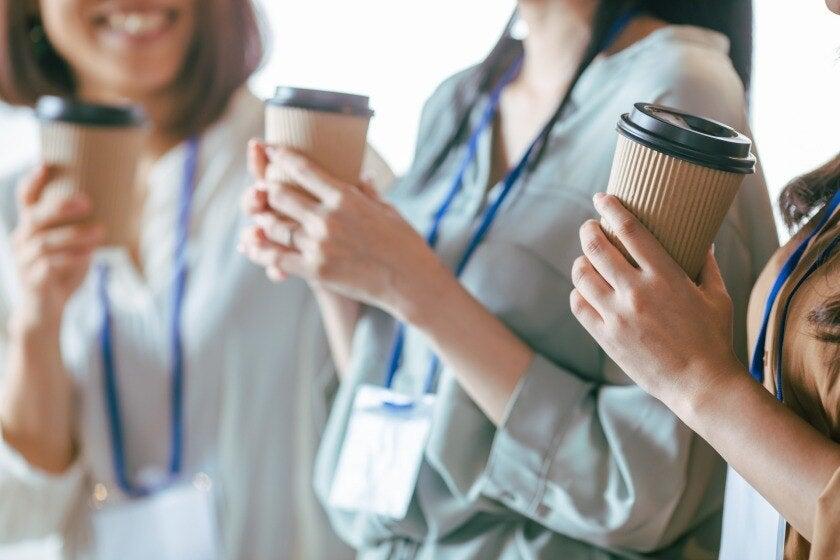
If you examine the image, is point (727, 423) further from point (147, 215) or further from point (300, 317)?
point (147, 215)

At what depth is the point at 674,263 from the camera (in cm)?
64

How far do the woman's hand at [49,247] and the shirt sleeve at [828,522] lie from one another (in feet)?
2.97

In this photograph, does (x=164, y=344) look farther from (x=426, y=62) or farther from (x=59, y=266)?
(x=426, y=62)

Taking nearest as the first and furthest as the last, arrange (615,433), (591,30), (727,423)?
(727,423) < (615,433) < (591,30)

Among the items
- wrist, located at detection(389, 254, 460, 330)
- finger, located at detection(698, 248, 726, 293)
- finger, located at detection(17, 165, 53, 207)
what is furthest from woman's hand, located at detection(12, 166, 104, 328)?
finger, located at detection(698, 248, 726, 293)

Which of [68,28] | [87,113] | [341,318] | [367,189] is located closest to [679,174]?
[367,189]

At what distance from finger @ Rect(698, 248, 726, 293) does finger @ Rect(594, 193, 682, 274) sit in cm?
4

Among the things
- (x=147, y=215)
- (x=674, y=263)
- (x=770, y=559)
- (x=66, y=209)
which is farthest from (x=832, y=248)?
(x=147, y=215)

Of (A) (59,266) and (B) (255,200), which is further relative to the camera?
(A) (59,266)

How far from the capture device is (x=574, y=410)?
0.87 meters

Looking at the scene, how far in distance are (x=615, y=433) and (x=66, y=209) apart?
696 mm

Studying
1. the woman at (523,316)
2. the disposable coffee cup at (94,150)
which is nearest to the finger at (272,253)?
the woman at (523,316)

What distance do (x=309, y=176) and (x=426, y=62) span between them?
1.49 feet

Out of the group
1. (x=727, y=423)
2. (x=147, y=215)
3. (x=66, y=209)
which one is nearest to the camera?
(x=727, y=423)
